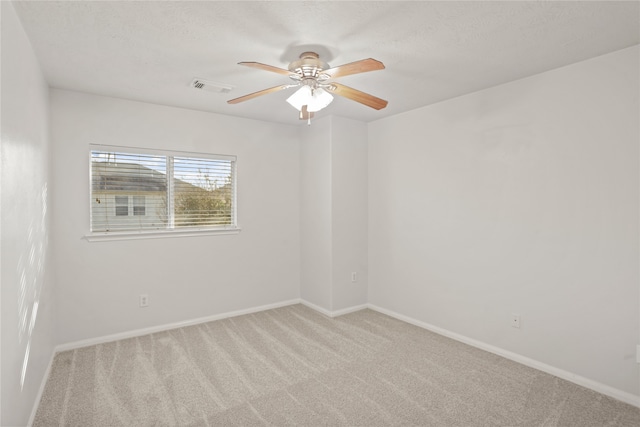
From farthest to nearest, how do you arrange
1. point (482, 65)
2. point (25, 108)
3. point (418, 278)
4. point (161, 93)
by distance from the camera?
point (418, 278)
point (161, 93)
point (482, 65)
point (25, 108)

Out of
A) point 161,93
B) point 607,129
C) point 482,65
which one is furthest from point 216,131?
point 607,129

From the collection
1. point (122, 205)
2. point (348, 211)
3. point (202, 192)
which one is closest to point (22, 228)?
point (122, 205)

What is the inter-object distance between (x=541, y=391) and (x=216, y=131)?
3836 mm

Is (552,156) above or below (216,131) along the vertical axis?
below

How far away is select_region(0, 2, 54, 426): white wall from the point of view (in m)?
1.65

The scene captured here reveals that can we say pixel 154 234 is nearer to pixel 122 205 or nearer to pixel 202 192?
pixel 122 205

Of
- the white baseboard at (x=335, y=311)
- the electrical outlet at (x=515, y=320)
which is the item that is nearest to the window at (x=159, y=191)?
the white baseboard at (x=335, y=311)

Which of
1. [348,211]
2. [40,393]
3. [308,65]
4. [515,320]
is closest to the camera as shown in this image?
Result: [308,65]

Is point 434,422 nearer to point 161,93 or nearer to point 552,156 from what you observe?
point 552,156

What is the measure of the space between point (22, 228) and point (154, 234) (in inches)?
64.2

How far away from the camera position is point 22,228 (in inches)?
78.7

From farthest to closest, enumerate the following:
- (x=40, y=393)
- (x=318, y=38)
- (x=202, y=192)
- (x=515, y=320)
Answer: (x=202, y=192), (x=515, y=320), (x=40, y=393), (x=318, y=38)

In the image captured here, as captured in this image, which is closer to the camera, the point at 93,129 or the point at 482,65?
the point at 482,65

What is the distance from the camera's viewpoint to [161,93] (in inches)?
127
